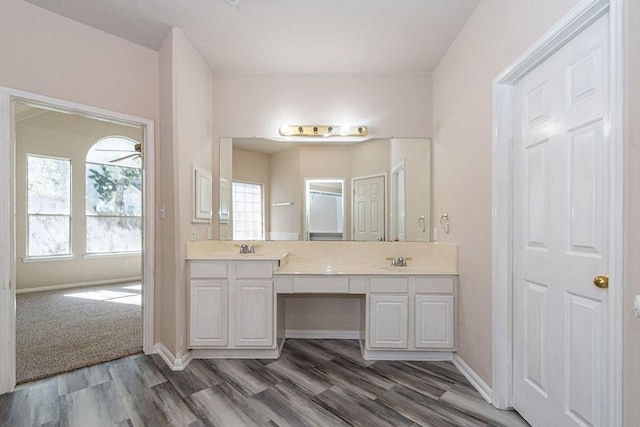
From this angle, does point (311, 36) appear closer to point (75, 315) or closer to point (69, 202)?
point (75, 315)

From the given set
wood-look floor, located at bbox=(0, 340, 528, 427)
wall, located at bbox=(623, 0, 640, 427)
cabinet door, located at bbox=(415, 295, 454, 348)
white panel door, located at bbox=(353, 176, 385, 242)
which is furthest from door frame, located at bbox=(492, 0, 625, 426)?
white panel door, located at bbox=(353, 176, 385, 242)

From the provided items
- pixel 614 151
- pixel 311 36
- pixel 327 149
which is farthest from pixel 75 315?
pixel 614 151

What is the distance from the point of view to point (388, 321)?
8.32ft

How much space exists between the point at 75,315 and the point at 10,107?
2.77 meters

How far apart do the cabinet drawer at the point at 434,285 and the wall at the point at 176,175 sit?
203cm

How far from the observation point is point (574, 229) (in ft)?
4.74

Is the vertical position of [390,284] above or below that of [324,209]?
below

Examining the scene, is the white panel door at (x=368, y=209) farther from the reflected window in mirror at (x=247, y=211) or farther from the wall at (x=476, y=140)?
the reflected window in mirror at (x=247, y=211)

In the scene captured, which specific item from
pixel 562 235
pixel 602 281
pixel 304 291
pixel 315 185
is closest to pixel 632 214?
pixel 602 281

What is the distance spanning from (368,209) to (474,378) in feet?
5.54

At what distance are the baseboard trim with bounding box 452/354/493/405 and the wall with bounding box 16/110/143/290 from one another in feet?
20.1

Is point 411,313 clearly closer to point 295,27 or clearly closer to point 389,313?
point 389,313

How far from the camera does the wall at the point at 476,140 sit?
1.81m

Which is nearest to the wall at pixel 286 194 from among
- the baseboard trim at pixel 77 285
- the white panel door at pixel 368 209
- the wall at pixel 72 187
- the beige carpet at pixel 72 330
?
the white panel door at pixel 368 209
